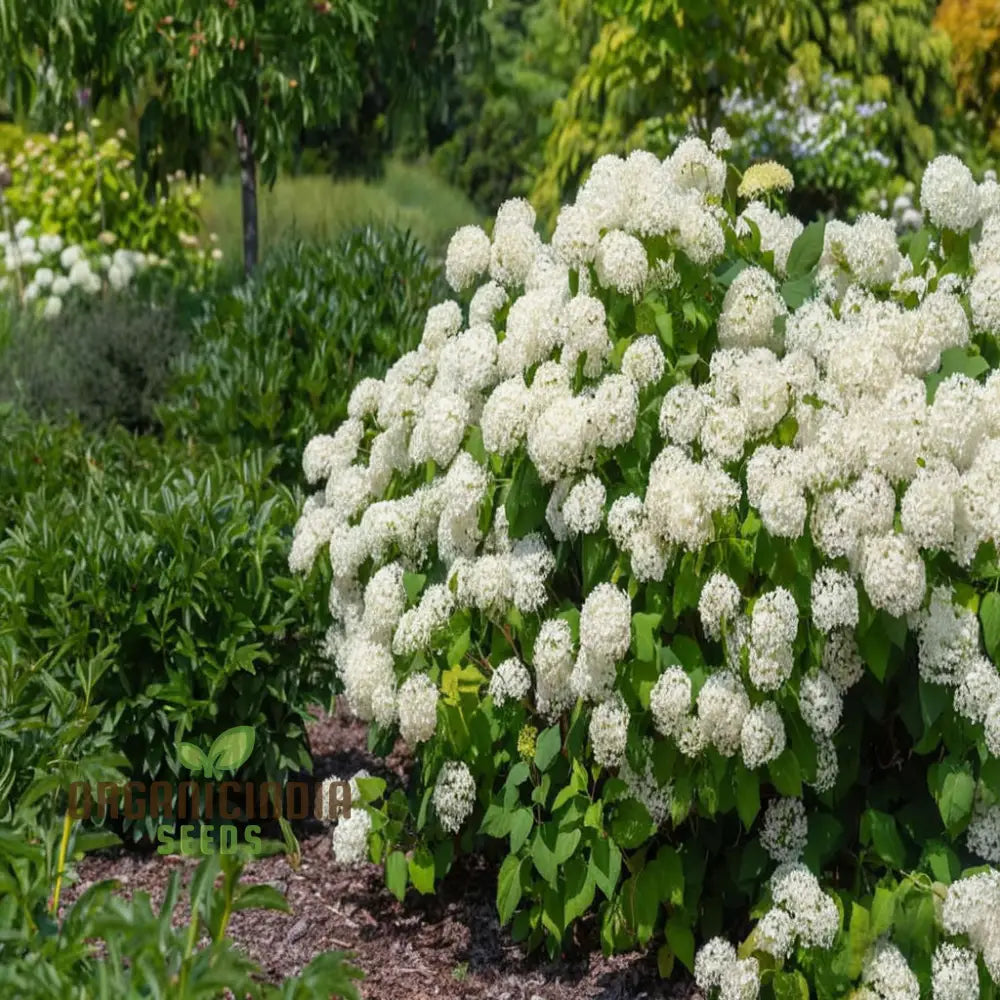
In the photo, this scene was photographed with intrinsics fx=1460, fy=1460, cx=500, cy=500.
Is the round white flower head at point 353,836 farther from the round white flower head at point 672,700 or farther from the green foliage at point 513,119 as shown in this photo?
the green foliage at point 513,119

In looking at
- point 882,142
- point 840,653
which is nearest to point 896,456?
point 840,653

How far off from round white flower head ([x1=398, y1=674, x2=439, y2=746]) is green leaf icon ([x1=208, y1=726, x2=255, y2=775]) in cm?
72

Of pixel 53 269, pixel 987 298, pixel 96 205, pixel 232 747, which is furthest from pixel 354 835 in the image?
pixel 96 205

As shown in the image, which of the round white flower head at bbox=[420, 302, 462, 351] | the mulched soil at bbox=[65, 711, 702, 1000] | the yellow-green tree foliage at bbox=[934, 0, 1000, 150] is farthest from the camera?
the yellow-green tree foliage at bbox=[934, 0, 1000, 150]

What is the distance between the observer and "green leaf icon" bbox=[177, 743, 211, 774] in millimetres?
3719

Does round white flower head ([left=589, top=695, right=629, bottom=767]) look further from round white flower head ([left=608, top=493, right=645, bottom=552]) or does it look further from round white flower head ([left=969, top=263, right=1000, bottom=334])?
round white flower head ([left=969, top=263, right=1000, bottom=334])

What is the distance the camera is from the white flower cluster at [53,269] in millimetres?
9328

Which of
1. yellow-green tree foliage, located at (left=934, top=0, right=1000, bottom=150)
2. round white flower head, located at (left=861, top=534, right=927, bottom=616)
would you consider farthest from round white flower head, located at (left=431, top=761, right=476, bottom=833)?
yellow-green tree foliage, located at (left=934, top=0, right=1000, bottom=150)

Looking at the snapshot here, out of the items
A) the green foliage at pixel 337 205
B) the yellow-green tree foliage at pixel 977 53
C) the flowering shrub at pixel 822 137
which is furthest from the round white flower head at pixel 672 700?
the yellow-green tree foliage at pixel 977 53

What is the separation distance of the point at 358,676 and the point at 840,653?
1099 millimetres

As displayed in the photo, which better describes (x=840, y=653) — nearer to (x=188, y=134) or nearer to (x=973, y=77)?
(x=188, y=134)

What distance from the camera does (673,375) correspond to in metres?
3.10

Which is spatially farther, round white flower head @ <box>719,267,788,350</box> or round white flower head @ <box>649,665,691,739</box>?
round white flower head @ <box>719,267,788,350</box>

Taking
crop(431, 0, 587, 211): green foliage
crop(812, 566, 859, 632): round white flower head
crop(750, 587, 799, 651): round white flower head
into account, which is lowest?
crop(431, 0, 587, 211): green foliage
